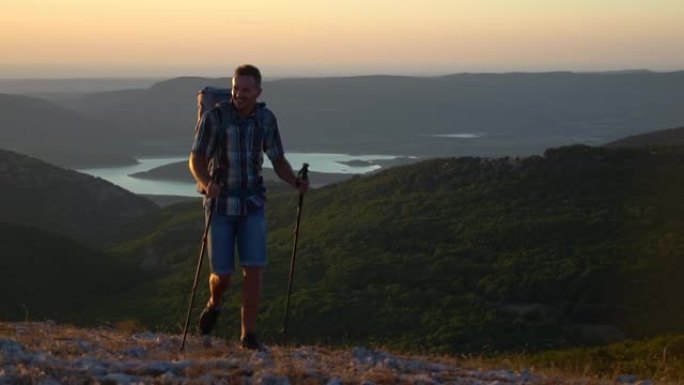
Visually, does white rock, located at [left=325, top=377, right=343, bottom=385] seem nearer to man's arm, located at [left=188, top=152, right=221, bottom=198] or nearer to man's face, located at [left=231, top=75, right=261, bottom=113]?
man's arm, located at [left=188, top=152, right=221, bottom=198]

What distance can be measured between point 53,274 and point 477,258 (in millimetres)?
18963

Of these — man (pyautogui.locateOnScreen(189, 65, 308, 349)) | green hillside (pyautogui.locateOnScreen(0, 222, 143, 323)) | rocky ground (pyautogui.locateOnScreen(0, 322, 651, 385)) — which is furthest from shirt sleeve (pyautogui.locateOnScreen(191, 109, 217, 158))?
green hillside (pyautogui.locateOnScreen(0, 222, 143, 323))

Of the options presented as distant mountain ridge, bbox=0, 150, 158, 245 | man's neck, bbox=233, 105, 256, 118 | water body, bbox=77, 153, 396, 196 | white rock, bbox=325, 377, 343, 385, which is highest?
man's neck, bbox=233, 105, 256, 118

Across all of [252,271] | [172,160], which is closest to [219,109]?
[252,271]

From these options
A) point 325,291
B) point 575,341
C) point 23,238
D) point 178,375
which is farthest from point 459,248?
point 178,375

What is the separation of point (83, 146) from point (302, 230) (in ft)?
445

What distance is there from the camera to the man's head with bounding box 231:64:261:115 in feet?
26.8

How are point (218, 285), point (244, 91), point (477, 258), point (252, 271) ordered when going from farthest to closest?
point (477, 258)
point (218, 285)
point (252, 271)
point (244, 91)

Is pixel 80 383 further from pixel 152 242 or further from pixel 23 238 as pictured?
pixel 152 242

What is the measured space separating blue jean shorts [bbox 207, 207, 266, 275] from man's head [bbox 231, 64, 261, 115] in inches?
36.2

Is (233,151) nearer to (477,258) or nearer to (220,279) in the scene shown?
(220,279)

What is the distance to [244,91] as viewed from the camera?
817 centimetres

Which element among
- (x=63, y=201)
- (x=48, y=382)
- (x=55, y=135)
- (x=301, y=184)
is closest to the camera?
(x=48, y=382)

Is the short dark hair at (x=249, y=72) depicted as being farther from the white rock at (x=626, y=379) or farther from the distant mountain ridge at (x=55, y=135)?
the distant mountain ridge at (x=55, y=135)
